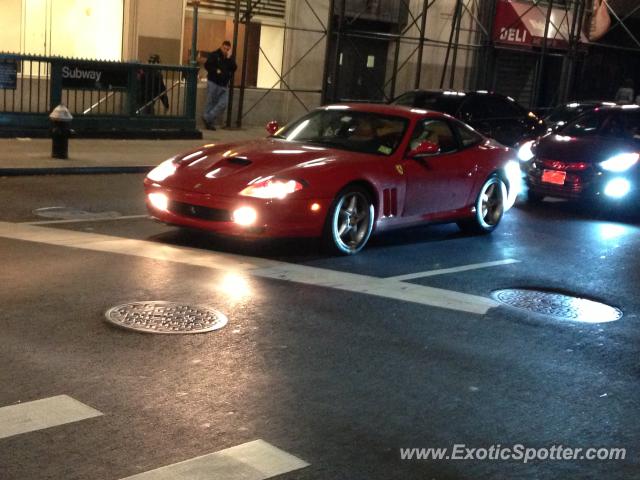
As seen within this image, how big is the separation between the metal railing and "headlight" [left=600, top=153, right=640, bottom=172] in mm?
8554

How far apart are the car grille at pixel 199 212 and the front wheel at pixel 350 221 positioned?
0.98 m

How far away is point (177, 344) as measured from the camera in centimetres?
643

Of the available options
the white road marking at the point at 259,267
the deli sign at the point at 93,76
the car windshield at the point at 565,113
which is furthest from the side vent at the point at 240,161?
the car windshield at the point at 565,113

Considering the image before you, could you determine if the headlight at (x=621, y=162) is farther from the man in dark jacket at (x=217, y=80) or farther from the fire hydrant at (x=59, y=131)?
the man in dark jacket at (x=217, y=80)

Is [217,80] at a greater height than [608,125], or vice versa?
[608,125]

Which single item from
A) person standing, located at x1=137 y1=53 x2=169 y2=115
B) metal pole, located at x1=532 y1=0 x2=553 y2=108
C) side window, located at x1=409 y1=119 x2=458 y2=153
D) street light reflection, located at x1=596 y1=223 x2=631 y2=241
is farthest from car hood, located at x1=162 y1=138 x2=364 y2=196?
metal pole, located at x1=532 y1=0 x2=553 y2=108

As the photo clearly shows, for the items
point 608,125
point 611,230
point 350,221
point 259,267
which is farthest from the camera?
point 608,125

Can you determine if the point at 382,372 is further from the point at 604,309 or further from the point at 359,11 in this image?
the point at 359,11

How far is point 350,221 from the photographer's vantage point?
32.2ft

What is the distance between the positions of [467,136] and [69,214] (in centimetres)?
448

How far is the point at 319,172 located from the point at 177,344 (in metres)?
3.35

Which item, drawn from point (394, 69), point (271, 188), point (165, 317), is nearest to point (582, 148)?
point (271, 188)

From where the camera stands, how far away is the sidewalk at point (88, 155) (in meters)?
14.3

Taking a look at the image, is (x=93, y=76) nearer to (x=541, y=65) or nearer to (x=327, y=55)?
(x=327, y=55)
